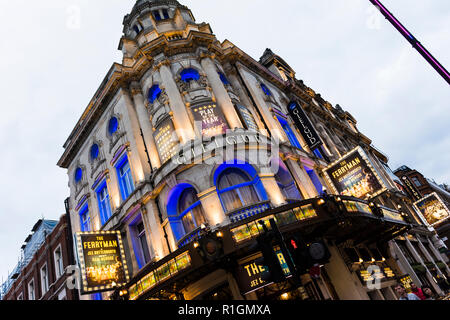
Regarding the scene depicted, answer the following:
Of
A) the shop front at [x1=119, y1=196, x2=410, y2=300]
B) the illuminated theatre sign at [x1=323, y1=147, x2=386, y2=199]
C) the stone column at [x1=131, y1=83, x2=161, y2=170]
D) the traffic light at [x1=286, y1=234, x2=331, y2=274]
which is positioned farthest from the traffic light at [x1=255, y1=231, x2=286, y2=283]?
the stone column at [x1=131, y1=83, x2=161, y2=170]

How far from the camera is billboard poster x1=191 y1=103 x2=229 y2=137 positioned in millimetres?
18078

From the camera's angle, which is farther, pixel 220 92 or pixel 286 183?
pixel 220 92

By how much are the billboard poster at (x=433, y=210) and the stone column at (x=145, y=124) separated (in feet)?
95.2

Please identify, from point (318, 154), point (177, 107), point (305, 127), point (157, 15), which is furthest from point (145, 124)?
point (318, 154)

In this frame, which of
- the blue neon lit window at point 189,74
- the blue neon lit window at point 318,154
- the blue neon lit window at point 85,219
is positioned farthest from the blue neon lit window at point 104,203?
the blue neon lit window at point 318,154

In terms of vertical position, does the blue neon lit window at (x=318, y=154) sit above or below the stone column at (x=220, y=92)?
below

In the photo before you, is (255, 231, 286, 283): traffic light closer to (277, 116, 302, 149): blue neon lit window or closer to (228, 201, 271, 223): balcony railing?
(228, 201, 271, 223): balcony railing

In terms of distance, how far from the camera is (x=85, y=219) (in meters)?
25.8

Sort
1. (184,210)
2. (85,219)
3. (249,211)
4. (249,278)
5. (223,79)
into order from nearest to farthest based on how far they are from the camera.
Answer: (249,278)
(249,211)
(184,210)
(223,79)
(85,219)

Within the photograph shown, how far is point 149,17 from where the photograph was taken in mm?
25578

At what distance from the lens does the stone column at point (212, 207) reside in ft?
49.4

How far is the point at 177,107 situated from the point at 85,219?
1357cm

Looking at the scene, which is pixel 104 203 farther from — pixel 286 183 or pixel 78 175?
pixel 286 183

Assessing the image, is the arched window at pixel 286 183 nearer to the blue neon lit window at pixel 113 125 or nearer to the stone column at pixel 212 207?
the stone column at pixel 212 207
